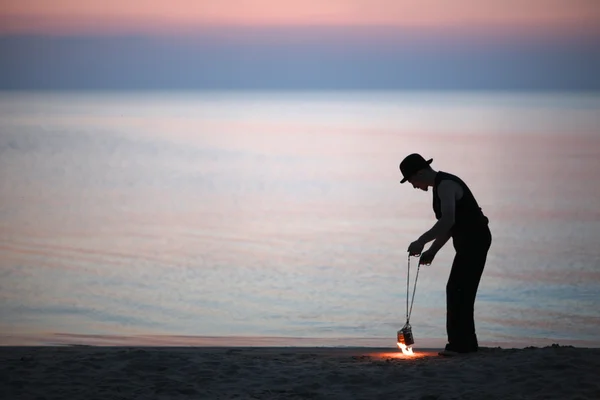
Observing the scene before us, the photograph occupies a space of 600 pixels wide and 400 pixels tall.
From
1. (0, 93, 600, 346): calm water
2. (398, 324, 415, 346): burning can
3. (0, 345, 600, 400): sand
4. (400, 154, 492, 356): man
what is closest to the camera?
(0, 345, 600, 400): sand

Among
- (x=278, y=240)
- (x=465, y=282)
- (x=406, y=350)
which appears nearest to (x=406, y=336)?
(x=406, y=350)

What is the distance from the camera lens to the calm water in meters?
9.51

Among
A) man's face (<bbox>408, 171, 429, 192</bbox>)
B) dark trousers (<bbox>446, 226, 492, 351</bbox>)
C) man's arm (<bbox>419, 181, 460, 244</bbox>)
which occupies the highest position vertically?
man's face (<bbox>408, 171, 429, 192</bbox>)

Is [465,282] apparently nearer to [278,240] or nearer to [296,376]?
[296,376]

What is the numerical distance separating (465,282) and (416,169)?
78 cm

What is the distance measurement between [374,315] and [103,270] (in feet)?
11.2

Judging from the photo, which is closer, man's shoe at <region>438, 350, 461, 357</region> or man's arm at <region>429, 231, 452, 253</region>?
man's arm at <region>429, 231, 452, 253</region>

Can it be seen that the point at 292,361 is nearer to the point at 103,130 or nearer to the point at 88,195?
the point at 88,195

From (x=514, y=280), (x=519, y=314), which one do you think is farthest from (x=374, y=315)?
(x=514, y=280)

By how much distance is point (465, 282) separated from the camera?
22.7 feet

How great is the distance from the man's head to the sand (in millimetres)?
1123

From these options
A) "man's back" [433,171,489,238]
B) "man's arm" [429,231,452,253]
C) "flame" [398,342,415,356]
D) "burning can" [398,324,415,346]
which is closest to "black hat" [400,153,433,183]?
"man's back" [433,171,489,238]

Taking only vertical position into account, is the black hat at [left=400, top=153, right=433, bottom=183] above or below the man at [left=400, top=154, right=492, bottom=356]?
above

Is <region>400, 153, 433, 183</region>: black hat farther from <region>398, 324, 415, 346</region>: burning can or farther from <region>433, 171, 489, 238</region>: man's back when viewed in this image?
<region>398, 324, 415, 346</region>: burning can
